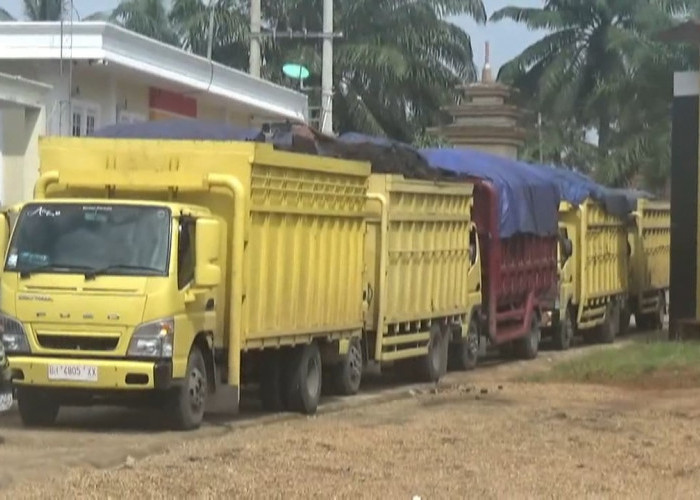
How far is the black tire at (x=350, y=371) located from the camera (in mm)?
18984

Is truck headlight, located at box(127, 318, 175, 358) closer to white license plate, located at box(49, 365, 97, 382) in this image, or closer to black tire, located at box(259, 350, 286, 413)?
white license plate, located at box(49, 365, 97, 382)

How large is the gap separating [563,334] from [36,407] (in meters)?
15.2

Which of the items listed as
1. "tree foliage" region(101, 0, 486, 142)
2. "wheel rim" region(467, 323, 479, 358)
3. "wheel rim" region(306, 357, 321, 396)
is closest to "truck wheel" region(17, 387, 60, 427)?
"wheel rim" region(306, 357, 321, 396)

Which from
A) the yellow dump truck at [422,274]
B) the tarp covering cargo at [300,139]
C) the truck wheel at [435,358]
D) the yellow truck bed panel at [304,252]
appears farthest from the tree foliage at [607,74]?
the yellow truck bed panel at [304,252]

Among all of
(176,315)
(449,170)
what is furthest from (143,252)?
(449,170)

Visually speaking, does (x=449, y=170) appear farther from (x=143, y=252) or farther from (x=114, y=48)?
(x=143, y=252)

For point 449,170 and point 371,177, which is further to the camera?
point 449,170

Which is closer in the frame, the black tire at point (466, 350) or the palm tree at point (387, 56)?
the black tire at point (466, 350)

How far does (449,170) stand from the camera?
23.7 metres

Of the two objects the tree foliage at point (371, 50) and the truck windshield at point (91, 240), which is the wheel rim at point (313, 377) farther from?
the tree foliage at point (371, 50)

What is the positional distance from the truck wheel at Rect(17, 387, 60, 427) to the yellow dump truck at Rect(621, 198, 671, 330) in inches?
771

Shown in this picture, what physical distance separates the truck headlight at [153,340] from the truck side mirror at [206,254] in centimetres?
47

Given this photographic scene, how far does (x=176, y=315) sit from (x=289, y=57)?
39.6 metres

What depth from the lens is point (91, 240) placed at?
15039mm
